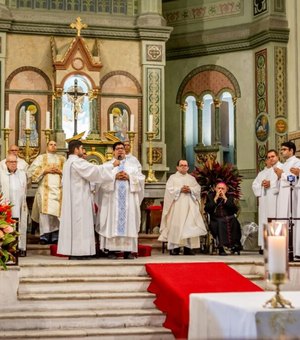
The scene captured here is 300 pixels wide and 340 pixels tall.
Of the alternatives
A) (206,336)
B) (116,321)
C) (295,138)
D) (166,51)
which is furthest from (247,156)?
(206,336)

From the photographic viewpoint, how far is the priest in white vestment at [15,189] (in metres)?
11.0

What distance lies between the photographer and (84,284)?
915cm

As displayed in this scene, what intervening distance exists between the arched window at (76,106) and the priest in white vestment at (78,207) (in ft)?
15.9

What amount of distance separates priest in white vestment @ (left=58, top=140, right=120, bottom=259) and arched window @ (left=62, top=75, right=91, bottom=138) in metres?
4.84

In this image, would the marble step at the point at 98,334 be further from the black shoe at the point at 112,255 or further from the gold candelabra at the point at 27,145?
the gold candelabra at the point at 27,145

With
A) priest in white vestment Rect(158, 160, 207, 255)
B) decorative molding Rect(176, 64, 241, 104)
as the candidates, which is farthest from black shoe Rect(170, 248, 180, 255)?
decorative molding Rect(176, 64, 241, 104)

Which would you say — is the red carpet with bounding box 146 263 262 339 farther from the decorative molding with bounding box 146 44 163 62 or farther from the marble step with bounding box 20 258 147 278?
the decorative molding with bounding box 146 44 163 62

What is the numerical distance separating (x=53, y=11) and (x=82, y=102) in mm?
2022

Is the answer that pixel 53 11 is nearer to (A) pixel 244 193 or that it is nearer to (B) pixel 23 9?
(B) pixel 23 9

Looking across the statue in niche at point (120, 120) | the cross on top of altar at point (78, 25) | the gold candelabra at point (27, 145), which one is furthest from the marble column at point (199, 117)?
the gold candelabra at point (27, 145)

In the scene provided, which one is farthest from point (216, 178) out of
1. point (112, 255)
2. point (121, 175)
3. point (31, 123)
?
point (31, 123)

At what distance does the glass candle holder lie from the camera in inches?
188

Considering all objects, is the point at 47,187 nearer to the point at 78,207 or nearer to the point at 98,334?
the point at 78,207

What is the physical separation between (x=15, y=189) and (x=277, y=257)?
681 cm
